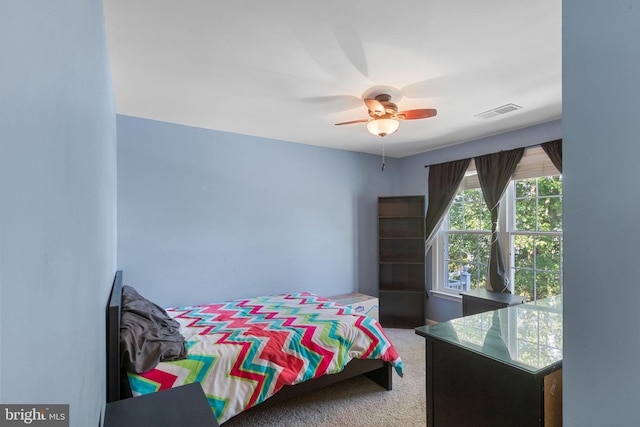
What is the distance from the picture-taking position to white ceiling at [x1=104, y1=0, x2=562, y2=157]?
1577 mm

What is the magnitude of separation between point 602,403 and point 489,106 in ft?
8.79

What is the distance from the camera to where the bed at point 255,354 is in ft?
6.28

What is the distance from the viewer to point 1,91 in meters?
0.31

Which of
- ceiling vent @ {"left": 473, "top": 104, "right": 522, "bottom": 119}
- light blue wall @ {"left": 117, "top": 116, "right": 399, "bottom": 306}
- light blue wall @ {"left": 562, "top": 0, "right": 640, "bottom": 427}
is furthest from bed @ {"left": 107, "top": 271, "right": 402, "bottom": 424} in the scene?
ceiling vent @ {"left": 473, "top": 104, "right": 522, "bottom": 119}

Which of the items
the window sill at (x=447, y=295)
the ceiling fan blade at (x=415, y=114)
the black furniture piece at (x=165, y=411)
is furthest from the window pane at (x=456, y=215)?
the black furniture piece at (x=165, y=411)

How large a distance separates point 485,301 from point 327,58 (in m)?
2.87

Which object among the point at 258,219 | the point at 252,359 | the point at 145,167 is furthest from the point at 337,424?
the point at 145,167

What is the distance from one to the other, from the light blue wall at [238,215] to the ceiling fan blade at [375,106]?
1.74m

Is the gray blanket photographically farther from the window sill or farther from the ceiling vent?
the window sill

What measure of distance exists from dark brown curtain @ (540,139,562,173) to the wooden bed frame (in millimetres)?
2489

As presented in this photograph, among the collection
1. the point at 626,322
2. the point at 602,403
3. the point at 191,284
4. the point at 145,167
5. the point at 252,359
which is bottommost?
the point at 252,359

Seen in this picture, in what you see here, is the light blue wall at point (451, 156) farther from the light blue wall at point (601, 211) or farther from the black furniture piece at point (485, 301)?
the light blue wall at point (601, 211)

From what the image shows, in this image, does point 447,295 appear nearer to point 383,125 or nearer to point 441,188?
point 441,188

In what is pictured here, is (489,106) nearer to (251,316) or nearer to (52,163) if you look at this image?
(251,316)
